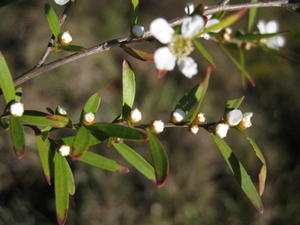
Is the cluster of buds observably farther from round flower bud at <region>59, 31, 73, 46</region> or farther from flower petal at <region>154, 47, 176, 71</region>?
round flower bud at <region>59, 31, 73, 46</region>

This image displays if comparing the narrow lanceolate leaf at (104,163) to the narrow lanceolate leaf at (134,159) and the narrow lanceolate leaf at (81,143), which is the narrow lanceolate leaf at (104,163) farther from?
the narrow lanceolate leaf at (81,143)

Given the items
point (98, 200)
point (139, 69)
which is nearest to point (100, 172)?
point (98, 200)

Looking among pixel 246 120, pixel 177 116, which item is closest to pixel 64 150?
pixel 177 116

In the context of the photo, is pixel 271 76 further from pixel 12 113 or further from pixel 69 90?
pixel 12 113

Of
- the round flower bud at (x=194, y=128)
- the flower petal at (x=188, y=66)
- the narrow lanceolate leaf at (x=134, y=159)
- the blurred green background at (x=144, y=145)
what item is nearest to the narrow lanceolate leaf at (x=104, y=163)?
the narrow lanceolate leaf at (x=134, y=159)

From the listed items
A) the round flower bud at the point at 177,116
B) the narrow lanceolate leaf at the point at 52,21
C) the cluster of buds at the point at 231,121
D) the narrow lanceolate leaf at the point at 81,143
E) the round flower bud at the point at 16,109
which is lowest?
the cluster of buds at the point at 231,121
